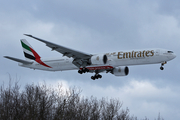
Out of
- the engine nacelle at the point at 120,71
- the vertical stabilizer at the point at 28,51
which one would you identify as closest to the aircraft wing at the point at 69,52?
the engine nacelle at the point at 120,71

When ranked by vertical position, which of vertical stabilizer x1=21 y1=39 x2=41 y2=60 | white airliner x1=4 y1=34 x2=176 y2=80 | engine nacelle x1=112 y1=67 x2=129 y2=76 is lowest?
engine nacelle x1=112 y1=67 x2=129 y2=76

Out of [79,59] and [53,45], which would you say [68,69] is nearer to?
[79,59]

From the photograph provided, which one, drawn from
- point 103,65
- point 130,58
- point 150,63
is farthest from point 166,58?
point 103,65

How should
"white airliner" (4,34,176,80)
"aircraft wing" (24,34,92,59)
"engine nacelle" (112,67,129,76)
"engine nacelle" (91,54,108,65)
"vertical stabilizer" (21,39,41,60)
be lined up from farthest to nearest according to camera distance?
"vertical stabilizer" (21,39,41,60) < "engine nacelle" (112,67,129,76) < "engine nacelle" (91,54,108,65) < "aircraft wing" (24,34,92,59) < "white airliner" (4,34,176,80)

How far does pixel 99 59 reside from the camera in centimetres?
4444

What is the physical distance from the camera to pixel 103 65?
154 ft

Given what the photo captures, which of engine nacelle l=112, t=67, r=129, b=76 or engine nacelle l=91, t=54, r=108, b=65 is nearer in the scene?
engine nacelle l=91, t=54, r=108, b=65

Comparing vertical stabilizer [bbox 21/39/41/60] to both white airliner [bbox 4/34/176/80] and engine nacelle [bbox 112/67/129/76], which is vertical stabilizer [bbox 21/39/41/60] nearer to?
white airliner [bbox 4/34/176/80]

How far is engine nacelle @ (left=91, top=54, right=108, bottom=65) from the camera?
146ft

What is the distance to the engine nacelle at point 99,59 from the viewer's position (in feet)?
146

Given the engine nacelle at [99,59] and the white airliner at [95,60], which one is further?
the engine nacelle at [99,59]

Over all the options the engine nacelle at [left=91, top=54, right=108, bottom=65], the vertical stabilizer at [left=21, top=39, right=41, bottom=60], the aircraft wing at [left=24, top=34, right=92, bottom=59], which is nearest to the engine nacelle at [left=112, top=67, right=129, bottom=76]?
the aircraft wing at [left=24, top=34, right=92, bottom=59]

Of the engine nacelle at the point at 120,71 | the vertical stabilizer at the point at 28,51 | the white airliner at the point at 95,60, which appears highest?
the vertical stabilizer at the point at 28,51

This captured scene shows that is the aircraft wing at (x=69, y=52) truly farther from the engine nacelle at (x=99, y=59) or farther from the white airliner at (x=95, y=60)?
the engine nacelle at (x=99, y=59)
